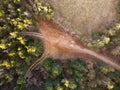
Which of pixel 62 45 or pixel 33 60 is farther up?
pixel 62 45

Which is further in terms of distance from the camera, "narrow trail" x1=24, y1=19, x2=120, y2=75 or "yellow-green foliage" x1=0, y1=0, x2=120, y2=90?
"narrow trail" x1=24, y1=19, x2=120, y2=75

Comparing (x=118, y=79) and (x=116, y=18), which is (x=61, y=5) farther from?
(x=118, y=79)

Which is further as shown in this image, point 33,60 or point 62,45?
point 62,45

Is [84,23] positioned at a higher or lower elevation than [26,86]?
higher

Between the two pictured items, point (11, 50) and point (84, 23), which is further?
point (84, 23)

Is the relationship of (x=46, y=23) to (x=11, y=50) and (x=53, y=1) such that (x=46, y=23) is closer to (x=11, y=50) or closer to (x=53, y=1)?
(x=53, y=1)

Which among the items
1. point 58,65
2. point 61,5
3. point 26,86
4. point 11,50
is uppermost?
point 61,5

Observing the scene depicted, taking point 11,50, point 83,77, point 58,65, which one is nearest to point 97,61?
point 83,77

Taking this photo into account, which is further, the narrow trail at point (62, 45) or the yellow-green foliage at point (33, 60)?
the narrow trail at point (62, 45)
